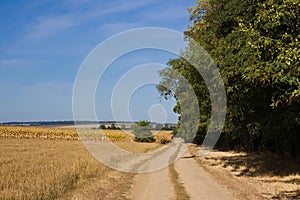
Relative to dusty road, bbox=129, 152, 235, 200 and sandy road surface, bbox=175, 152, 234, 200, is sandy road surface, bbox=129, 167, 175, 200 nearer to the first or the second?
dusty road, bbox=129, 152, 235, 200

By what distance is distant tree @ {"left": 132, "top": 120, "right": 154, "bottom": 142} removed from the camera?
8026 centimetres

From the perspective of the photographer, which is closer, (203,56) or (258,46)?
(258,46)

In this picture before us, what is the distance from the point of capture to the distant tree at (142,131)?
263 feet

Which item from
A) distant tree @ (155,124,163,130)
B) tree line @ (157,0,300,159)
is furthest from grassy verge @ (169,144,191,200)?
distant tree @ (155,124,163,130)

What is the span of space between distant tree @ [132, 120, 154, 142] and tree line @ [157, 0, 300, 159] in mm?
49289

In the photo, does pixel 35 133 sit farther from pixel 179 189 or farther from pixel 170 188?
pixel 179 189

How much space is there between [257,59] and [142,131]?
69211 mm

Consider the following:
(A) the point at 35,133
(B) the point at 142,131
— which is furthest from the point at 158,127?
(A) the point at 35,133

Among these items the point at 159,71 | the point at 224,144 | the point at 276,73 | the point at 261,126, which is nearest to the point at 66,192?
the point at 276,73

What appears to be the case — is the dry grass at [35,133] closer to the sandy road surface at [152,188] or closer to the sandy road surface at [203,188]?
the sandy road surface at [152,188]

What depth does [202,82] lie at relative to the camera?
72.0 ft

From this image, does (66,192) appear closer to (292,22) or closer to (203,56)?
(292,22)

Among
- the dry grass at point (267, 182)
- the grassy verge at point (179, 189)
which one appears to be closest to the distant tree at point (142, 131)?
the dry grass at point (267, 182)

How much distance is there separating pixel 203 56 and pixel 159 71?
16857mm
